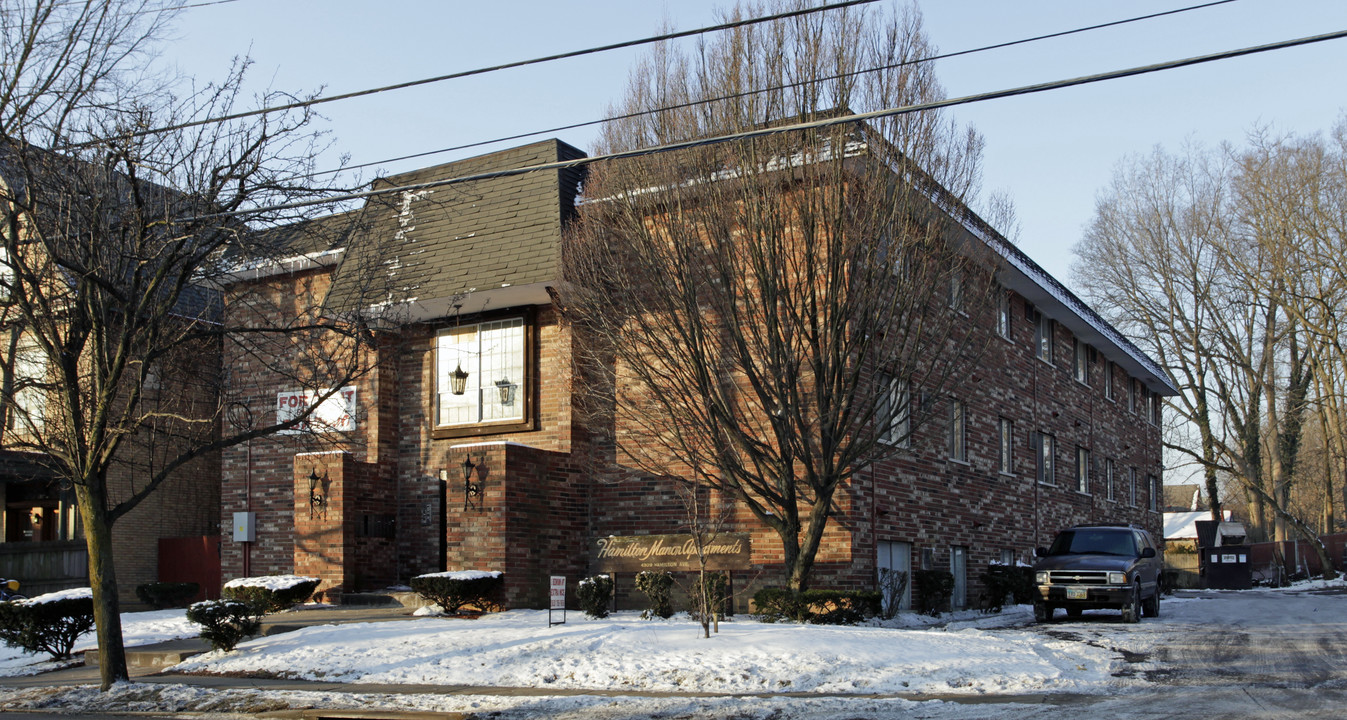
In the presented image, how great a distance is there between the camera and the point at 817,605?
1573 centimetres

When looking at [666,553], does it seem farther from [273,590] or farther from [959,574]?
[959,574]

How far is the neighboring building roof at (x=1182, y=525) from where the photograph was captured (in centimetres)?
5271

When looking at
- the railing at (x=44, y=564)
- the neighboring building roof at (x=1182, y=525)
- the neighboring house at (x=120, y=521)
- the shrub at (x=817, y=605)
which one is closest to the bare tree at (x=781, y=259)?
the shrub at (x=817, y=605)

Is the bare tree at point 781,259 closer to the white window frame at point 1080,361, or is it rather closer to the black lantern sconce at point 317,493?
the black lantern sconce at point 317,493

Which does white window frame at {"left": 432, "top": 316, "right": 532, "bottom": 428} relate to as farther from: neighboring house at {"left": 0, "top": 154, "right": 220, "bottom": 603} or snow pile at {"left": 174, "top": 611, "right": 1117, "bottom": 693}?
snow pile at {"left": 174, "top": 611, "right": 1117, "bottom": 693}

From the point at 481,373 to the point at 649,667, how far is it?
1023cm

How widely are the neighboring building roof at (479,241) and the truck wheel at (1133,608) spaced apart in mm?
10620

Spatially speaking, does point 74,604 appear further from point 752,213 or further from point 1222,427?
point 1222,427

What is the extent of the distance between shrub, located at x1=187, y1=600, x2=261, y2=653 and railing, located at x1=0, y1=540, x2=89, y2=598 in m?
11.5

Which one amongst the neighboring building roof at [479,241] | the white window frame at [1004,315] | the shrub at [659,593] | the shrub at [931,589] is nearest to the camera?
the shrub at [659,593]

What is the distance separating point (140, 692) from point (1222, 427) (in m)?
40.6

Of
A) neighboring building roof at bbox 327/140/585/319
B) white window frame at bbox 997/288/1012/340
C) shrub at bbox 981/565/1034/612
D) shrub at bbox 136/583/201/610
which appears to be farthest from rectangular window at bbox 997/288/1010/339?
shrub at bbox 136/583/201/610

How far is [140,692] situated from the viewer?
1172 cm

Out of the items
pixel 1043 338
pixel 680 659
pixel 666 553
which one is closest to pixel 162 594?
pixel 666 553
